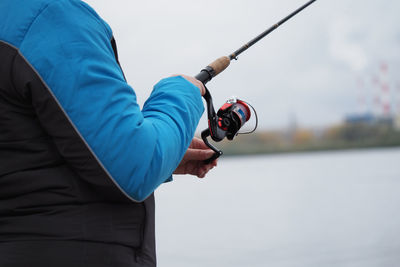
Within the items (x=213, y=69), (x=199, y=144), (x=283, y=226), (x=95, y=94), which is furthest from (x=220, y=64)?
(x=283, y=226)

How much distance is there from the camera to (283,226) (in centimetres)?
394

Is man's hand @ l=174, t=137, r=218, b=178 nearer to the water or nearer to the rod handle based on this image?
the rod handle

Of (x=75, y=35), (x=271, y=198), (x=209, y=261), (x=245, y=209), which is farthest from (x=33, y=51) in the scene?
(x=271, y=198)

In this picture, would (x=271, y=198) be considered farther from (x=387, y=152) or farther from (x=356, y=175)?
(x=387, y=152)

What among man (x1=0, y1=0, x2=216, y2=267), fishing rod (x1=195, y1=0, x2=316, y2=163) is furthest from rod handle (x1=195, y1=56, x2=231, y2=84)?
man (x1=0, y1=0, x2=216, y2=267)

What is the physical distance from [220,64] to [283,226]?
311 cm

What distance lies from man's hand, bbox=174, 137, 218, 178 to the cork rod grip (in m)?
0.16

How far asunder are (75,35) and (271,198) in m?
5.22

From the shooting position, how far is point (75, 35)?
1.88 feet

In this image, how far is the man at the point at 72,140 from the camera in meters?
0.57

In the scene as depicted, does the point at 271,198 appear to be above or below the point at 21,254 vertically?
below

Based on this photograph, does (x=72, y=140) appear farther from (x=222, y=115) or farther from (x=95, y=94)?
(x=222, y=115)

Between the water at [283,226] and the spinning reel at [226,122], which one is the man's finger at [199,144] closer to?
the spinning reel at [226,122]

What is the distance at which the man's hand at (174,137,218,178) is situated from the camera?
39.4 inches
